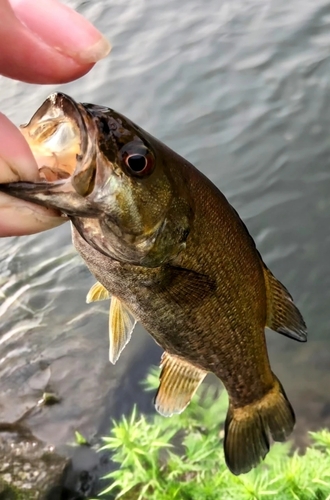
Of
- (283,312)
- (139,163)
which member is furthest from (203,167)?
(139,163)

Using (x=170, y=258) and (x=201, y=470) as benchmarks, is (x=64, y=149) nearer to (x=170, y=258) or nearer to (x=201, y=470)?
(x=170, y=258)

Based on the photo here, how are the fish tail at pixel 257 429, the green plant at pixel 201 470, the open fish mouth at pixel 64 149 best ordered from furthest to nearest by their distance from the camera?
the green plant at pixel 201 470, the fish tail at pixel 257 429, the open fish mouth at pixel 64 149

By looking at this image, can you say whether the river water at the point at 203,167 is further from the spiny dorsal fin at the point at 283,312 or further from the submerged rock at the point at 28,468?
the spiny dorsal fin at the point at 283,312

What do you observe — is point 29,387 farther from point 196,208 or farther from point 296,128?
point 296,128

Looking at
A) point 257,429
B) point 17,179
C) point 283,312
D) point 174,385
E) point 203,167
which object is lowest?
point 203,167

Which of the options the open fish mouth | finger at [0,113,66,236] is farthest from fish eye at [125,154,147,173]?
finger at [0,113,66,236]

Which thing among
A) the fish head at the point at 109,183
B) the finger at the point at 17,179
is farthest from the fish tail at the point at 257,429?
the finger at the point at 17,179
